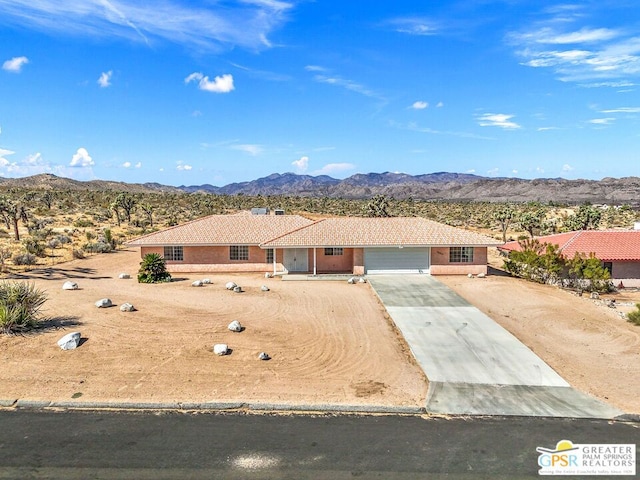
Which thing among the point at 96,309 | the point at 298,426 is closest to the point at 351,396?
the point at 298,426

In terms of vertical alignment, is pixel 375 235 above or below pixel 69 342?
above

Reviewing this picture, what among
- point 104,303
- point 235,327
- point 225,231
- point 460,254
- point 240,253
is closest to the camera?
point 235,327

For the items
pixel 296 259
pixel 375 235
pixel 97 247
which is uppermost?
pixel 375 235

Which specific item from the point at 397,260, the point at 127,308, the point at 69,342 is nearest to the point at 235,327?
the point at 127,308

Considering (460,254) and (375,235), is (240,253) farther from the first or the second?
(460,254)

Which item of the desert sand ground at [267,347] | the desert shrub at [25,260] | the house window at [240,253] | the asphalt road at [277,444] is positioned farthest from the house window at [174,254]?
the asphalt road at [277,444]

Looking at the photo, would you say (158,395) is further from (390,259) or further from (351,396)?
(390,259)

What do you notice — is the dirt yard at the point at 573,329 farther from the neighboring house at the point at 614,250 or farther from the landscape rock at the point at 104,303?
the landscape rock at the point at 104,303
